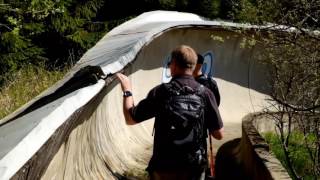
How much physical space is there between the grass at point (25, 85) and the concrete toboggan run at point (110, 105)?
97.4 inches

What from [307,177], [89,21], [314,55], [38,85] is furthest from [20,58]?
[314,55]

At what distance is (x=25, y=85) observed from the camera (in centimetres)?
1762

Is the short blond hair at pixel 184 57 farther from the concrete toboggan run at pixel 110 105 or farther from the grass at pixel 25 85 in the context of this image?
the grass at pixel 25 85

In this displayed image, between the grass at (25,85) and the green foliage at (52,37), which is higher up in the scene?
the green foliage at (52,37)

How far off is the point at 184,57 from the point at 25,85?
13.0m

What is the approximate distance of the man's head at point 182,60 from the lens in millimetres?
5152

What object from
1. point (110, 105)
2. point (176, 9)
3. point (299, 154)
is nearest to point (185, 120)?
point (110, 105)

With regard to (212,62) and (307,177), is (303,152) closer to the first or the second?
(307,177)

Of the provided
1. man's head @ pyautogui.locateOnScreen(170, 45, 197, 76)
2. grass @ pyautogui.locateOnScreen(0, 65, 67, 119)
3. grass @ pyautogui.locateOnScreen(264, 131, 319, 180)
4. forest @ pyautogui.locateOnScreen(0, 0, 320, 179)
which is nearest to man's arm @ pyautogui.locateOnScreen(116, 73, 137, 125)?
man's head @ pyautogui.locateOnScreen(170, 45, 197, 76)

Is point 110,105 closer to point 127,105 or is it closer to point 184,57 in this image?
point 127,105

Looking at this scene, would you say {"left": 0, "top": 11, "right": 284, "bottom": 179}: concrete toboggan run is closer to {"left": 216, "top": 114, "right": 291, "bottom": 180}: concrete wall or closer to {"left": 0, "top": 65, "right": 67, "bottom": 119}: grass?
{"left": 216, "top": 114, "right": 291, "bottom": 180}: concrete wall

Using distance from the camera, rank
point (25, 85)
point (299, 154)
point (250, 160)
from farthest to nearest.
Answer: point (25, 85), point (299, 154), point (250, 160)

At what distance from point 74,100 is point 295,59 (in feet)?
9.98

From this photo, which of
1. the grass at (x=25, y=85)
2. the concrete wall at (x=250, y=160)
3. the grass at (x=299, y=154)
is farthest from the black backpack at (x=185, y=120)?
the grass at (x=25, y=85)
